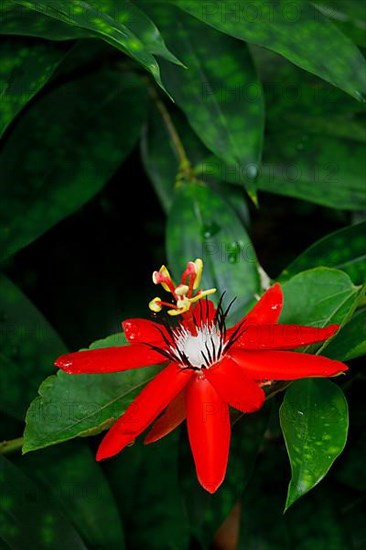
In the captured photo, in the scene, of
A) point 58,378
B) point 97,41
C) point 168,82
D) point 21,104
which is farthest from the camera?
point 97,41

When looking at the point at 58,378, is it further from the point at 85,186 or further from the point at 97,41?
the point at 97,41

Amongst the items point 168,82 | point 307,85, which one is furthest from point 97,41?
point 307,85

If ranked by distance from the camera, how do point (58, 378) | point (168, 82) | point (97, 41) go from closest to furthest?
point (58, 378)
point (168, 82)
point (97, 41)

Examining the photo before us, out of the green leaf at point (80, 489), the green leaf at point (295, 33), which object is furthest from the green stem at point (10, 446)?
the green leaf at point (295, 33)

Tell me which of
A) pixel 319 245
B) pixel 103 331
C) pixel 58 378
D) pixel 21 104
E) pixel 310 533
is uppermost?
pixel 21 104

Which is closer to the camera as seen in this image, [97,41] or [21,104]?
Answer: [21,104]

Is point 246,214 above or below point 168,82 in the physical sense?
below

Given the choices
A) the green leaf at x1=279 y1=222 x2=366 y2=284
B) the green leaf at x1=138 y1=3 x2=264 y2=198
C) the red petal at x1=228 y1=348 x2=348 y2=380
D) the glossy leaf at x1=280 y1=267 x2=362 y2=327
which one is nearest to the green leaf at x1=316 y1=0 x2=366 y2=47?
the green leaf at x1=138 y1=3 x2=264 y2=198
